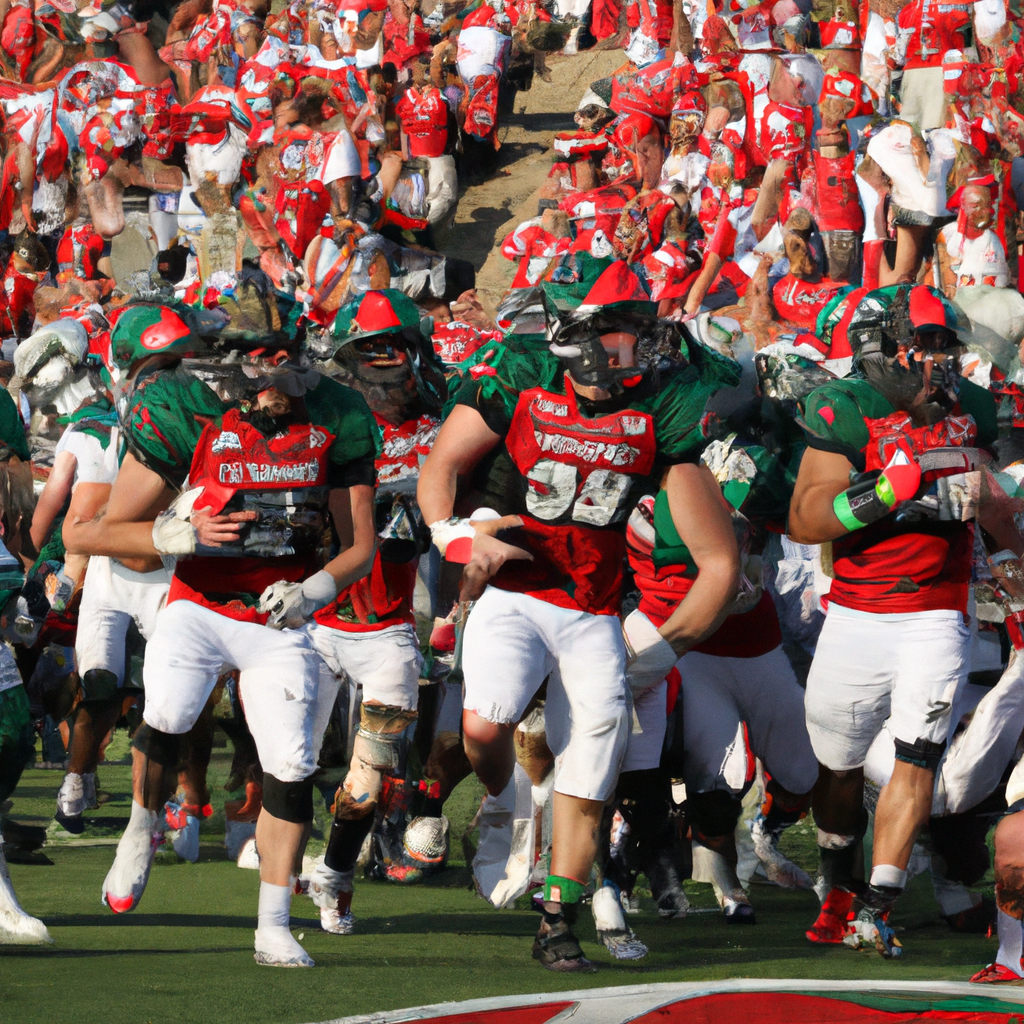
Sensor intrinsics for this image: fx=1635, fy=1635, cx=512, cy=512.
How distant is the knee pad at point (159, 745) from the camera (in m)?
4.70

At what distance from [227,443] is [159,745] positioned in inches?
35.3

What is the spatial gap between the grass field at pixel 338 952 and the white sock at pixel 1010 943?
0.56ft

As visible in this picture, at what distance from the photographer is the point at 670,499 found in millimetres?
4738

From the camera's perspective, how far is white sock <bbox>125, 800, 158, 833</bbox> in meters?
4.78

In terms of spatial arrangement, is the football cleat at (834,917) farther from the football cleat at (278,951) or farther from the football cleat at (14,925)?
the football cleat at (14,925)

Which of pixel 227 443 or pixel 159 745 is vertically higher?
pixel 227 443

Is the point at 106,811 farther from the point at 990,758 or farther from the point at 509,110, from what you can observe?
the point at 509,110

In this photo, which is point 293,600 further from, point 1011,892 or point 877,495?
point 1011,892

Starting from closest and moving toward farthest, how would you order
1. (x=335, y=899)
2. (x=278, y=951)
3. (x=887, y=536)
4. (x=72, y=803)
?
(x=278, y=951) < (x=887, y=536) < (x=335, y=899) < (x=72, y=803)

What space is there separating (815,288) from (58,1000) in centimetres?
612

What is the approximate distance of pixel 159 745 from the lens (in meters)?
4.71

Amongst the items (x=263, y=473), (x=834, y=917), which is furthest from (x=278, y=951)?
(x=834, y=917)

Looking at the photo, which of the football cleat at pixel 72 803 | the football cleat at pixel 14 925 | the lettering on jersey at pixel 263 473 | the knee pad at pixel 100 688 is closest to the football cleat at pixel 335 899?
the football cleat at pixel 14 925

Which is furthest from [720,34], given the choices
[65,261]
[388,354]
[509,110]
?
[388,354]
